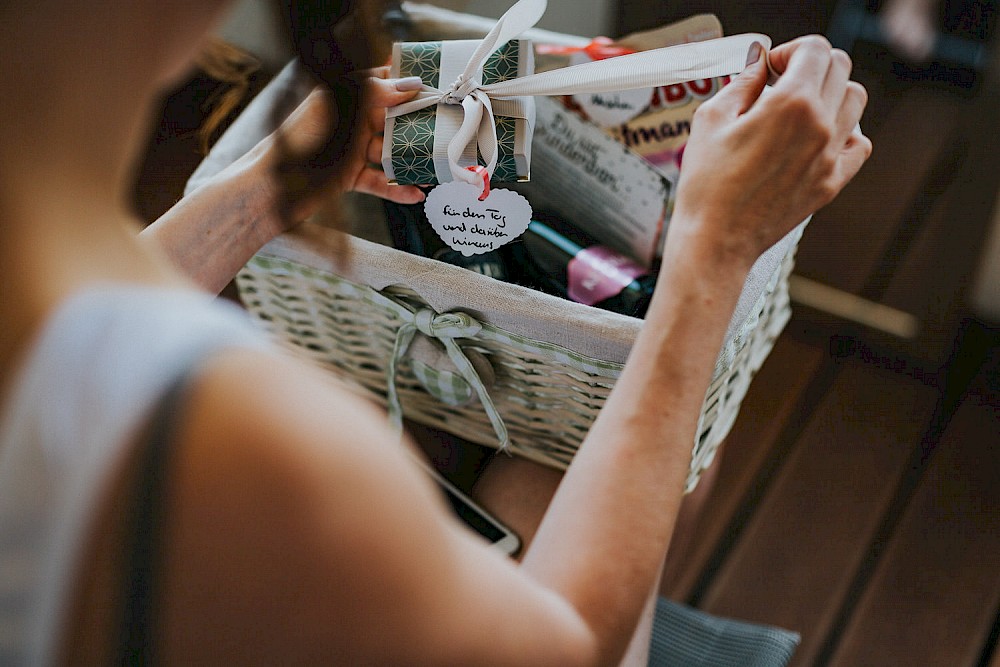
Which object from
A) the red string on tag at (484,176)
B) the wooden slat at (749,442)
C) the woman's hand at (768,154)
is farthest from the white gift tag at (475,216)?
the wooden slat at (749,442)

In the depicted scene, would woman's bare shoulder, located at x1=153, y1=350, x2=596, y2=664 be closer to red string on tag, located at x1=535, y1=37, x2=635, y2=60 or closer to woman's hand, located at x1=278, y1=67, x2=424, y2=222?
woman's hand, located at x1=278, y1=67, x2=424, y2=222

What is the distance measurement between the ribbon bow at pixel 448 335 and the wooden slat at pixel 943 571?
1.65ft

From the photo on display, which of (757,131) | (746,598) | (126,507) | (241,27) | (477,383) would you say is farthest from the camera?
(241,27)

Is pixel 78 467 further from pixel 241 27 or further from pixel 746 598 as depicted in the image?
pixel 241 27

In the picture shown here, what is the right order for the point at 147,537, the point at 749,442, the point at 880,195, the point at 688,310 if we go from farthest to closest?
1. the point at 880,195
2. the point at 749,442
3. the point at 688,310
4. the point at 147,537

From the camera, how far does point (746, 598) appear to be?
896 mm

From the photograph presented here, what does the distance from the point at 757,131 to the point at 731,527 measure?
0.60 m

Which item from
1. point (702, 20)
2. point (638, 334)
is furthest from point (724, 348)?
point (702, 20)

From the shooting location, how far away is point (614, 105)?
0.68 meters

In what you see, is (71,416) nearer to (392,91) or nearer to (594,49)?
(392,91)

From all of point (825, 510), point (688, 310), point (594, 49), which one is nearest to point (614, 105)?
point (594, 49)

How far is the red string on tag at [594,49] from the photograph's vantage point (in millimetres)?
651

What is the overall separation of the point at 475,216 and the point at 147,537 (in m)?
0.37

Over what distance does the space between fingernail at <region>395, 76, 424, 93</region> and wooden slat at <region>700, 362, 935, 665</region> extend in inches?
24.8
